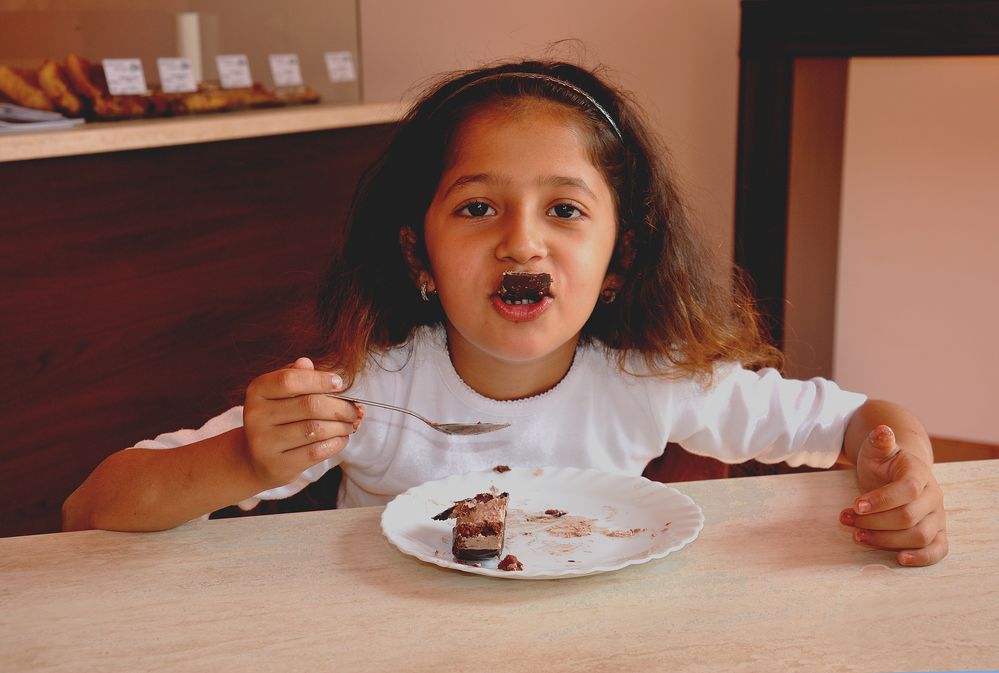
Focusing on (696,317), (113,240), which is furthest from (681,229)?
(113,240)

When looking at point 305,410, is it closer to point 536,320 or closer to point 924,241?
point 536,320

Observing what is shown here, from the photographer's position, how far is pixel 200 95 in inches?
104

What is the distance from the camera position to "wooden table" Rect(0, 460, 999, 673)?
0.72 metres

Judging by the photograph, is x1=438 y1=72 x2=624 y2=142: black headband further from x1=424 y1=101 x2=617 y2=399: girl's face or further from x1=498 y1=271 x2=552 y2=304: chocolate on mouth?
x1=498 y1=271 x2=552 y2=304: chocolate on mouth

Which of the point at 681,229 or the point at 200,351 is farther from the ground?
the point at 681,229

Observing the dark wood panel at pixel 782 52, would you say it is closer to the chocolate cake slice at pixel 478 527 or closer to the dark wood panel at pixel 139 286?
the dark wood panel at pixel 139 286

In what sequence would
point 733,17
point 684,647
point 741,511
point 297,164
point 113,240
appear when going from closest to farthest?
1. point 684,647
2. point 741,511
3. point 113,240
4. point 297,164
5. point 733,17

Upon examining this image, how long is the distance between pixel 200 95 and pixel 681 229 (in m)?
1.64

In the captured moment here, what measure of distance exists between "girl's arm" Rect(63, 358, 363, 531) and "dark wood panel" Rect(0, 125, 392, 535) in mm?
1265

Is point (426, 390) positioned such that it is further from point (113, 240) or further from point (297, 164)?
point (297, 164)

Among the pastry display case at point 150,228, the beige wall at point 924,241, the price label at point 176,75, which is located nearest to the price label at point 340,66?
the pastry display case at point 150,228

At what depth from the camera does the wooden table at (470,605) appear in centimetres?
72

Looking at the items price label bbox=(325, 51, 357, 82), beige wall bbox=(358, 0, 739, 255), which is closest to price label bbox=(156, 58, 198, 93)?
A: price label bbox=(325, 51, 357, 82)

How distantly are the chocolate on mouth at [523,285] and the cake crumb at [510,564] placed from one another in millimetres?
356
